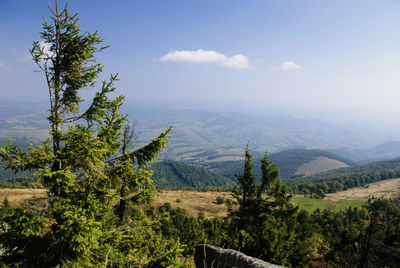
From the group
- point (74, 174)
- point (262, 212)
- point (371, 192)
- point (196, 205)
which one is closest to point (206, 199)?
point (196, 205)

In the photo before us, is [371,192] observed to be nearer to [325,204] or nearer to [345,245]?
[325,204]

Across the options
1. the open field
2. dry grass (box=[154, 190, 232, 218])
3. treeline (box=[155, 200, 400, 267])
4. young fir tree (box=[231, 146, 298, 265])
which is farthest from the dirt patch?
young fir tree (box=[231, 146, 298, 265])

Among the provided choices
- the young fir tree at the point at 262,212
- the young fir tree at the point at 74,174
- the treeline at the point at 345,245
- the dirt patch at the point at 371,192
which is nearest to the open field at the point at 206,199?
the dirt patch at the point at 371,192

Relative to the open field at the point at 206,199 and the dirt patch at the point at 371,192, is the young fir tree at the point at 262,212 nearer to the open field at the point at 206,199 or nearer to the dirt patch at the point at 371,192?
the open field at the point at 206,199

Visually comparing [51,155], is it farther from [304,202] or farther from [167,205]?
[304,202]

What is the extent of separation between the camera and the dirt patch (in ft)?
395

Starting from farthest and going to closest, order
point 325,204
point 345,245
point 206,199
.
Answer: point 325,204, point 206,199, point 345,245

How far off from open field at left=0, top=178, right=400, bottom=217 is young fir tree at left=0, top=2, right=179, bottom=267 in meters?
33.2

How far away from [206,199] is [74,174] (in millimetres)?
87323

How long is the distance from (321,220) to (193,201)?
46.1 metres

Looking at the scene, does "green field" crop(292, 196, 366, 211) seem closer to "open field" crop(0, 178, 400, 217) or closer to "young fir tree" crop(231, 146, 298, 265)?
"open field" crop(0, 178, 400, 217)

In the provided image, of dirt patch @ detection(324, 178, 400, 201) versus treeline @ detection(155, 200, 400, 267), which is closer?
treeline @ detection(155, 200, 400, 267)

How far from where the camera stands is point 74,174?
707cm

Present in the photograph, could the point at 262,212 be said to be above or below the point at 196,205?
above
